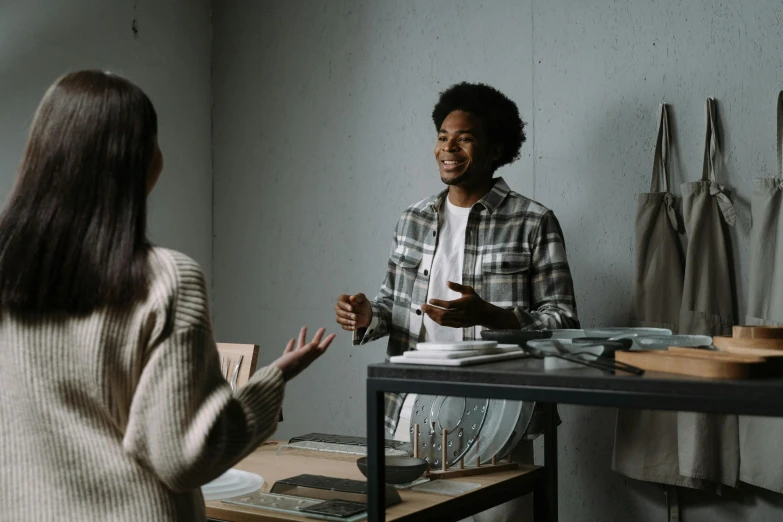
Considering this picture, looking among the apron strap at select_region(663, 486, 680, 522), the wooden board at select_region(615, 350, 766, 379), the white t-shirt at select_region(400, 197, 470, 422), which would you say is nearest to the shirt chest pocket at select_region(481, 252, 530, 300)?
the white t-shirt at select_region(400, 197, 470, 422)

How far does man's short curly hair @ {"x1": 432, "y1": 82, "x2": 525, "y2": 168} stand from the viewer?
9.53 ft

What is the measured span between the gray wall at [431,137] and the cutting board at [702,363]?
6.03ft

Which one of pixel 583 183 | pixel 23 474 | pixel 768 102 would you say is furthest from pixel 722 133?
pixel 23 474

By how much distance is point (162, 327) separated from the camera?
4.00 feet

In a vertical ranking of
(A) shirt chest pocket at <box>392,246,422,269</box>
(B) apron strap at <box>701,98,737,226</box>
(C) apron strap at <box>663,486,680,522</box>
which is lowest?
(C) apron strap at <box>663,486,680,522</box>

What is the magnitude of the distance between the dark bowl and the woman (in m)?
0.57

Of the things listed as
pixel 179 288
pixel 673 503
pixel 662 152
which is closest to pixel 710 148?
pixel 662 152

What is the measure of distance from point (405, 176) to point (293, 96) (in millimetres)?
754

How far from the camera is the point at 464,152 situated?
2.79 meters

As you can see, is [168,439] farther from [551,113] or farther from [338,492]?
[551,113]

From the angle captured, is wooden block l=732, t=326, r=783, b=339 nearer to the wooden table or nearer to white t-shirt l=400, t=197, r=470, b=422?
the wooden table

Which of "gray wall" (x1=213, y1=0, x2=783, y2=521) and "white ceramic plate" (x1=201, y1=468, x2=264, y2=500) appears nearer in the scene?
"white ceramic plate" (x1=201, y1=468, x2=264, y2=500)

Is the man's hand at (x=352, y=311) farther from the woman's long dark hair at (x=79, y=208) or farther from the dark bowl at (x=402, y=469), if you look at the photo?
the woman's long dark hair at (x=79, y=208)

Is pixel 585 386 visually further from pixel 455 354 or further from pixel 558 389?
pixel 455 354
